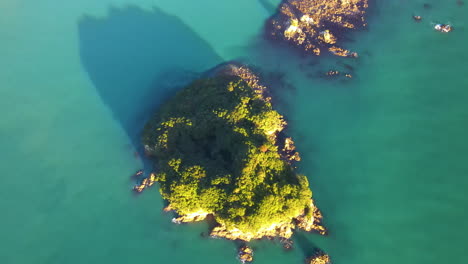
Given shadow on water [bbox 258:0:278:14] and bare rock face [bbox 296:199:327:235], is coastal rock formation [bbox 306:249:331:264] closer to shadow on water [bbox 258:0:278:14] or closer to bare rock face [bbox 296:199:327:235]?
bare rock face [bbox 296:199:327:235]

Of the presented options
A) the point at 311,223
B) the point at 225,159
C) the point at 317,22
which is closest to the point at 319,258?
the point at 311,223

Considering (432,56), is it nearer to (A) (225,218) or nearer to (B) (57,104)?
(A) (225,218)

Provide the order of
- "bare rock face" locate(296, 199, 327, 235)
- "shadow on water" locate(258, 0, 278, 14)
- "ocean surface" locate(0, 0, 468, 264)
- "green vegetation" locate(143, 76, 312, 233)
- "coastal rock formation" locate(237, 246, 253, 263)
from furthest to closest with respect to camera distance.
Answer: "shadow on water" locate(258, 0, 278, 14) → "ocean surface" locate(0, 0, 468, 264) → "bare rock face" locate(296, 199, 327, 235) → "coastal rock formation" locate(237, 246, 253, 263) → "green vegetation" locate(143, 76, 312, 233)

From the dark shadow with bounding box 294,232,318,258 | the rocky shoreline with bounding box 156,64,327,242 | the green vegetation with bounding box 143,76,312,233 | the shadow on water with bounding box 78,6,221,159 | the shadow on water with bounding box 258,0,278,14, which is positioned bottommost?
the dark shadow with bounding box 294,232,318,258

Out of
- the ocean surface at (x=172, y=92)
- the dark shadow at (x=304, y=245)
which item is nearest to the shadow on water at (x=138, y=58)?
the ocean surface at (x=172, y=92)

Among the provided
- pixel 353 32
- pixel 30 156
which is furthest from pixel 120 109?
pixel 353 32

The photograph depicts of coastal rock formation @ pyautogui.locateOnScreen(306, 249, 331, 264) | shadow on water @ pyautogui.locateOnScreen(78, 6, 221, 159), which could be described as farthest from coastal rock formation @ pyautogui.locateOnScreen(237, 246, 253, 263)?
shadow on water @ pyautogui.locateOnScreen(78, 6, 221, 159)
